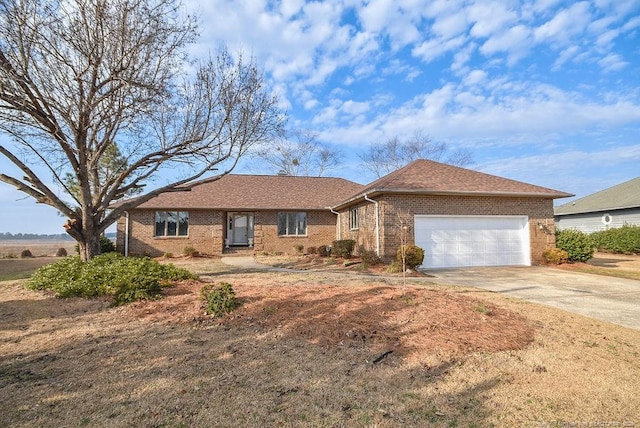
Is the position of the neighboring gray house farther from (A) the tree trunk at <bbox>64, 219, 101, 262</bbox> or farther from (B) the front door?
(A) the tree trunk at <bbox>64, 219, 101, 262</bbox>

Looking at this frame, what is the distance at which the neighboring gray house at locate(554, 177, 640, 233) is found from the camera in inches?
821

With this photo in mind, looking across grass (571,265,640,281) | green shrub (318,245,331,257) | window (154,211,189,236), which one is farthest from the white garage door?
window (154,211,189,236)

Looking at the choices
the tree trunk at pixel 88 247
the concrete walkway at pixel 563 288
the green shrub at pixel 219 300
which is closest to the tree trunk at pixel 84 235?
the tree trunk at pixel 88 247

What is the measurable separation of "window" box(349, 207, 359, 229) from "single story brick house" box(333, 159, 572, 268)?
1909 millimetres

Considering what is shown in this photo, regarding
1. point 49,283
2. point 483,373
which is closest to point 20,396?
point 483,373

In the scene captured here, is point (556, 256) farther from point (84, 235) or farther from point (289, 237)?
point (84, 235)

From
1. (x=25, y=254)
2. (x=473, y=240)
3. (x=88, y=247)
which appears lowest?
(x=25, y=254)

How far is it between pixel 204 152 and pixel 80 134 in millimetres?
3334

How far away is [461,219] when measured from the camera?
528 inches

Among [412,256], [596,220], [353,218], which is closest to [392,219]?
[412,256]

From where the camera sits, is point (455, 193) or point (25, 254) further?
point (25, 254)

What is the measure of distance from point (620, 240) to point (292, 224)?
62.3 feet

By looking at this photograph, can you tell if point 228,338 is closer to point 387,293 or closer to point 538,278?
point 387,293

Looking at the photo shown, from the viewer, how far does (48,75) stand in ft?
28.3
